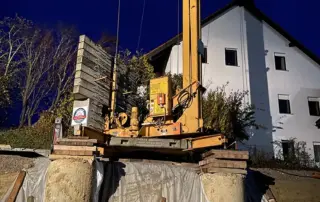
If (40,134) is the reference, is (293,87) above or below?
above

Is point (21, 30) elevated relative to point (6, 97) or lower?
elevated

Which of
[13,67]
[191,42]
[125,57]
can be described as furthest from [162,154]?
[13,67]

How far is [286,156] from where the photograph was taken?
46.3 ft

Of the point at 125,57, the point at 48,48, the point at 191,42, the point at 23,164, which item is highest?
the point at 48,48

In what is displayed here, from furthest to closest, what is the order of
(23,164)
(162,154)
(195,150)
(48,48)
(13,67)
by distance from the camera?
(48,48), (13,67), (23,164), (162,154), (195,150)

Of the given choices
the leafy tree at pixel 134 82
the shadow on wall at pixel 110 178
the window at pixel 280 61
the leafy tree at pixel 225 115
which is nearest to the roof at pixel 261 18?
the window at pixel 280 61

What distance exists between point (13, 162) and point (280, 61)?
51.0 ft

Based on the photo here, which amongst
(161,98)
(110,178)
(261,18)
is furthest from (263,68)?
(110,178)

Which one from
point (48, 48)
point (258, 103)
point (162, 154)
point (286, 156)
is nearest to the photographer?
point (162, 154)

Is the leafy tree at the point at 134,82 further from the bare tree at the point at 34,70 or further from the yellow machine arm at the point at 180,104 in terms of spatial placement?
the bare tree at the point at 34,70

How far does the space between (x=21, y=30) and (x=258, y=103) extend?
15.3 metres

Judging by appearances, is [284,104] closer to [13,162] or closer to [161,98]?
[161,98]

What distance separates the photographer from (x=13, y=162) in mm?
9617

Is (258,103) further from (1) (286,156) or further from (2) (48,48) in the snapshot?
(2) (48,48)
